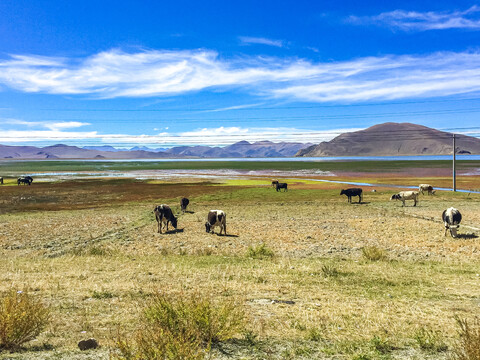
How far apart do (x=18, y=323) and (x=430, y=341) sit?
765cm

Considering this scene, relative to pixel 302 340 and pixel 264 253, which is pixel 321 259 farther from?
pixel 302 340

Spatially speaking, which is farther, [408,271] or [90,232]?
[90,232]

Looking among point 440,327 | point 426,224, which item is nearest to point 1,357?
point 440,327

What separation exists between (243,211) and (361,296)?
24149 mm

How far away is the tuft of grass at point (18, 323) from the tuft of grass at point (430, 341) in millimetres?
7298

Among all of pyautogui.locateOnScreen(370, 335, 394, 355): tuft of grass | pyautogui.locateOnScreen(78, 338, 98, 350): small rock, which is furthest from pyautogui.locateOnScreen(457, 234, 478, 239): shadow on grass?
pyautogui.locateOnScreen(78, 338, 98, 350): small rock

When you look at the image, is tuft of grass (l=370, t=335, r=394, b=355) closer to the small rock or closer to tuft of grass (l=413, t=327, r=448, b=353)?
tuft of grass (l=413, t=327, r=448, b=353)

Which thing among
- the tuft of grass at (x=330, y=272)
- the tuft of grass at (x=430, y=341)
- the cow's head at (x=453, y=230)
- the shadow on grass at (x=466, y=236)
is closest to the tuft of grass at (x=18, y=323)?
the tuft of grass at (x=430, y=341)

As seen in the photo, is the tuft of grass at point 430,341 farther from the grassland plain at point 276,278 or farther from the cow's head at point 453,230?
the cow's head at point 453,230

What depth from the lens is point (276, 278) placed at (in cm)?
1193

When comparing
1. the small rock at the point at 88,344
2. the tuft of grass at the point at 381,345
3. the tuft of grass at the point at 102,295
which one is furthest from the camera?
the tuft of grass at the point at 102,295

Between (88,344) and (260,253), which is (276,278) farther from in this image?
(88,344)

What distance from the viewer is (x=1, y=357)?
5938mm

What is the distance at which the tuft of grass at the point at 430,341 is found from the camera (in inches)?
255
